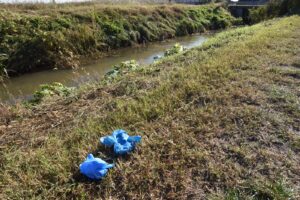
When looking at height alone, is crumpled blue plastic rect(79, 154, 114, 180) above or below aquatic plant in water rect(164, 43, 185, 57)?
above

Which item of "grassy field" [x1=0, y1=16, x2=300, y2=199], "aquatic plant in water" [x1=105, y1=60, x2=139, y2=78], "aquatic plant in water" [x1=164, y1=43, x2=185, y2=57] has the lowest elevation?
"aquatic plant in water" [x1=164, y1=43, x2=185, y2=57]

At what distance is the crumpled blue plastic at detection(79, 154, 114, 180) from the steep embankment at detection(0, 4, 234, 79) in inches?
276

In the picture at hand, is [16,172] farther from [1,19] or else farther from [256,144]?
[1,19]

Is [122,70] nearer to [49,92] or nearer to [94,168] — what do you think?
[49,92]

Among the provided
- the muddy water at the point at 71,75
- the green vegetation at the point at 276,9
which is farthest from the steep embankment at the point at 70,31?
the green vegetation at the point at 276,9

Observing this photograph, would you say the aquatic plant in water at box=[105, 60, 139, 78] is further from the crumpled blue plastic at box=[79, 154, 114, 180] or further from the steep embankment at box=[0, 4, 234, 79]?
the crumpled blue plastic at box=[79, 154, 114, 180]

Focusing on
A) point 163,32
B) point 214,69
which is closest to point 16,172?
point 214,69

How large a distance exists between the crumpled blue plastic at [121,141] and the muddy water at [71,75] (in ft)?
13.8

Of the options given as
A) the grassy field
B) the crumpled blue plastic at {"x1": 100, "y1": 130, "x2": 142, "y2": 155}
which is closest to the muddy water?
the grassy field

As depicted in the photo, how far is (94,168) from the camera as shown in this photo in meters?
2.42

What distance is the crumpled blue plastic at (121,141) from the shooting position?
270cm

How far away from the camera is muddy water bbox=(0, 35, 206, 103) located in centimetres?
755

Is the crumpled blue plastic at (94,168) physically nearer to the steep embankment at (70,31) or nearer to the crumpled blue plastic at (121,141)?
the crumpled blue plastic at (121,141)

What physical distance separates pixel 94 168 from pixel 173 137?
916mm
